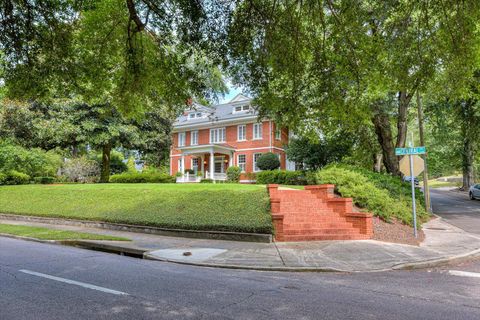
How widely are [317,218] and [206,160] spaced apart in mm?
25593

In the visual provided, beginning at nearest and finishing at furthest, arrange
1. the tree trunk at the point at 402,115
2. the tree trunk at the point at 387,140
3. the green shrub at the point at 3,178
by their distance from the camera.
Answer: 1. the tree trunk at the point at 402,115
2. the tree trunk at the point at 387,140
3. the green shrub at the point at 3,178

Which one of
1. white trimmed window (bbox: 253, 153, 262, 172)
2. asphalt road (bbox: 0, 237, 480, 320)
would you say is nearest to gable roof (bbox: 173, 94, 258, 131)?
white trimmed window (bbox: 253, 153, 262, 172)

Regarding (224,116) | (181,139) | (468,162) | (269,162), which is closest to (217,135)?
(224,116)

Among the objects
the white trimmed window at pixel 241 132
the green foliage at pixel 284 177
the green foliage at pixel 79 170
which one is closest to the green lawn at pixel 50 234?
the green foliage at pixel 284 177

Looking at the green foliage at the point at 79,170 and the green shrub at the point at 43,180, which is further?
the green foliage at the point at 79,170

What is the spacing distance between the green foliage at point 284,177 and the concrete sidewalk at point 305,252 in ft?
38.0

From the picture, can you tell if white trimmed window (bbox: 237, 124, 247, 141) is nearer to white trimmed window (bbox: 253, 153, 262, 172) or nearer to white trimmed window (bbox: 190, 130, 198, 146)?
white trimmed window (bbox: 253, 153, 262, 172)

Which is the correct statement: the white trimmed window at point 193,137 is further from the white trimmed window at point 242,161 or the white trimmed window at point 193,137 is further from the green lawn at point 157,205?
the green lawn at point 157,205

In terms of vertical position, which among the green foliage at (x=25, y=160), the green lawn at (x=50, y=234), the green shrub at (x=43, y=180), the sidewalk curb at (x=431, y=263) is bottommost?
the sidewalk curb at (x=431, y=263)

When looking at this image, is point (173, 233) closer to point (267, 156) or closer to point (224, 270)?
point (224, 270)

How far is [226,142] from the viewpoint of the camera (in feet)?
117

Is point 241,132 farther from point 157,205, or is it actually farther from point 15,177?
point 157,205

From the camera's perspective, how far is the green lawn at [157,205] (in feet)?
39.2

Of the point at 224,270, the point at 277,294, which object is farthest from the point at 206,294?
the point at 224,270
